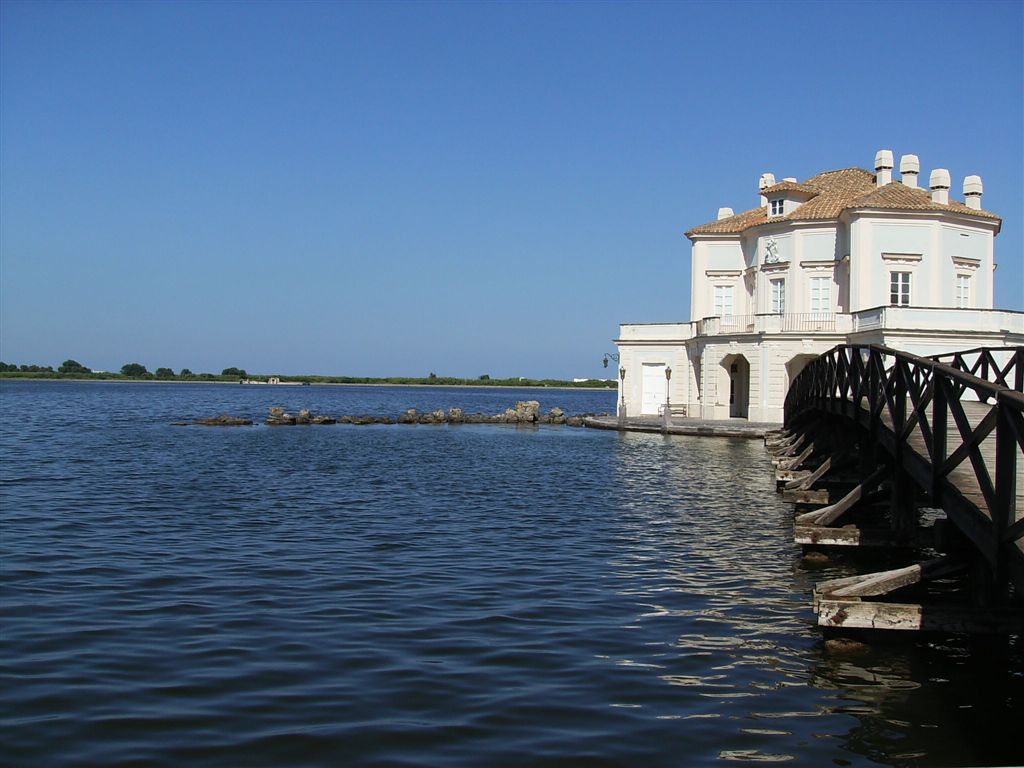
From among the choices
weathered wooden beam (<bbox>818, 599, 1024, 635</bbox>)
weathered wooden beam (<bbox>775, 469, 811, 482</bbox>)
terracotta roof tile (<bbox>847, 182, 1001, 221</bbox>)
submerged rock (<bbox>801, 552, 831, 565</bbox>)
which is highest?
terracotta roof tile (<bbox>847, 182, 1001, 221</bbox>)

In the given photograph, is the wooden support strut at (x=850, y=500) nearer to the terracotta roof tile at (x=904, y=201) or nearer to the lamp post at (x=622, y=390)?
the terracotta roof tile at (x=904, y=201)

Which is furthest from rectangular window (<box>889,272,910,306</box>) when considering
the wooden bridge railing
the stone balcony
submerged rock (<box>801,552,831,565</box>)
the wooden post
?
the wooden post

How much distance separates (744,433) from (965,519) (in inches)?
1203

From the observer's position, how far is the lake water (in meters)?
6.30

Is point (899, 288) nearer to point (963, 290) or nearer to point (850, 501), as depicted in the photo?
point (963, 290)

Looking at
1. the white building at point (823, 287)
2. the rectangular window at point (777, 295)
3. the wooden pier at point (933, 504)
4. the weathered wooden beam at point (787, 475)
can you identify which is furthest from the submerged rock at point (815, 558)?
the rectangular window at point (777, 295)

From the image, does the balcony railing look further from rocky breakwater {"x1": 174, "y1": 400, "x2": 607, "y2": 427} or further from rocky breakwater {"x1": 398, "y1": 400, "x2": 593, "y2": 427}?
rocky breakwater {"x1": 398, "y1": 400, "x2": 593, "y2": 427}

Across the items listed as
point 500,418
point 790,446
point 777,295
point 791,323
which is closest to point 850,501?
point 790,446

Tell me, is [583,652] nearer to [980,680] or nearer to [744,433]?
[980,680]

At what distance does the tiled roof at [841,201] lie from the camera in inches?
1612

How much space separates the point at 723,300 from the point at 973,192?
12.5m

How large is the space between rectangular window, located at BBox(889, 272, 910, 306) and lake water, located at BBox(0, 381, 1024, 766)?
26011 millimetres

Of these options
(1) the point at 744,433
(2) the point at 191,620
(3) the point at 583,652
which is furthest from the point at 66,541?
(1) the point at 744,433

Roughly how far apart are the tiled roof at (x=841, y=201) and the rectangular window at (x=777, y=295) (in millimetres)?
2918
